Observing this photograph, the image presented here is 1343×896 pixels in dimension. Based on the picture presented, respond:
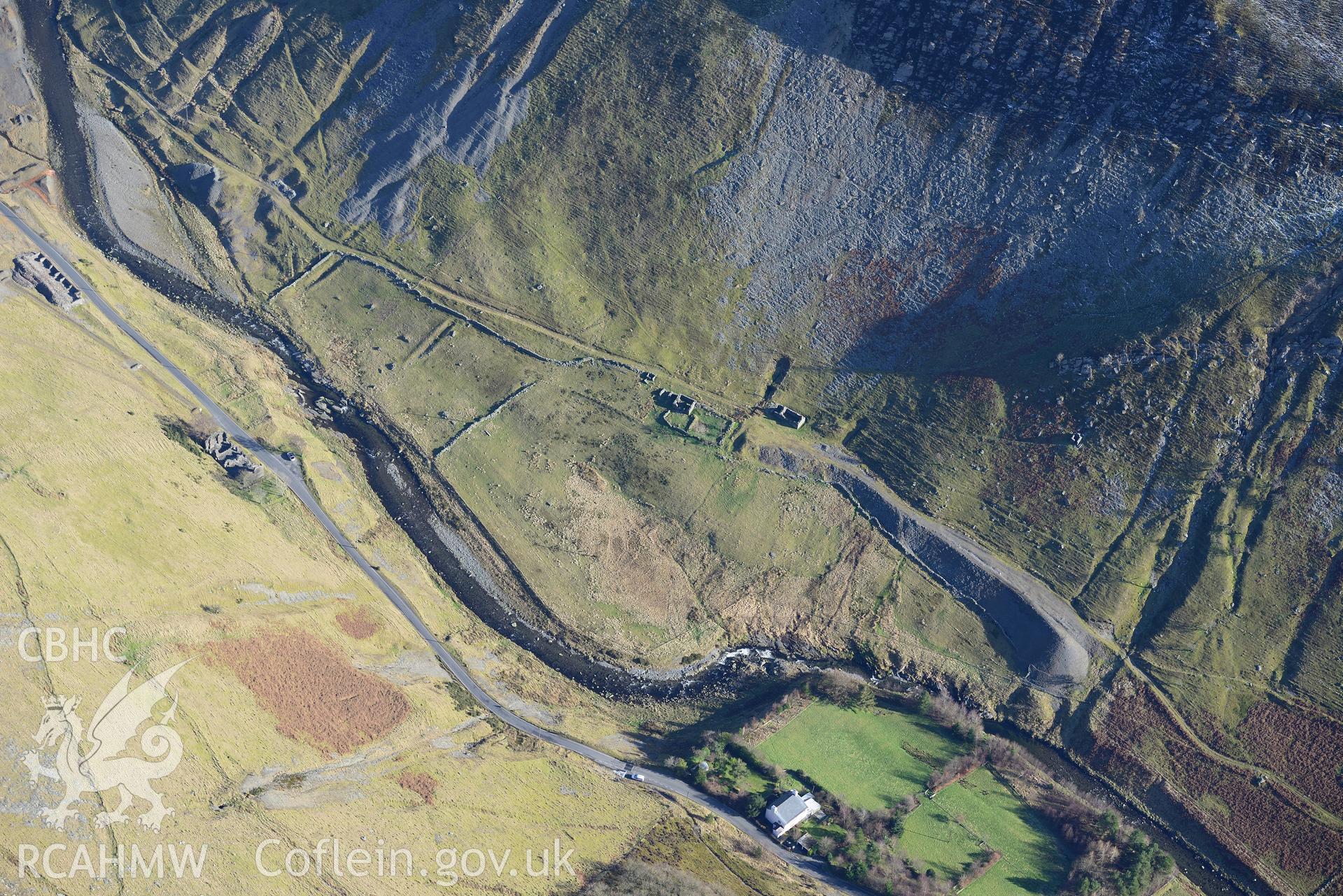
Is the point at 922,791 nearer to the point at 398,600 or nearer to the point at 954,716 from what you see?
the point at 954,716

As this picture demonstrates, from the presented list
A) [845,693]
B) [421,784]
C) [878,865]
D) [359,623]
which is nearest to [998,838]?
[878,865]

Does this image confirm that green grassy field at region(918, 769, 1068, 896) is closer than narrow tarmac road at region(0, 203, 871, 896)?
Yes

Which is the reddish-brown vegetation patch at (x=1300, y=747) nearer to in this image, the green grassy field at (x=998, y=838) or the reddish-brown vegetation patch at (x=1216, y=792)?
the reddish-brown vegetation patch at (x=1216, y=792)

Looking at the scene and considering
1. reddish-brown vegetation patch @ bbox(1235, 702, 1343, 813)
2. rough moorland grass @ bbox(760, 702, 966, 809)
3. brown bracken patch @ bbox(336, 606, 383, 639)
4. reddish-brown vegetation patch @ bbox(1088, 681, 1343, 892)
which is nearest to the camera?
reddish-brown vegetation patch @ bbox(1088, 681, 1343, 892)

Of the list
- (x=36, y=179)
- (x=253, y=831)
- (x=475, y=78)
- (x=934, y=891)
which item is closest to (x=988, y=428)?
(x=934, y=891)

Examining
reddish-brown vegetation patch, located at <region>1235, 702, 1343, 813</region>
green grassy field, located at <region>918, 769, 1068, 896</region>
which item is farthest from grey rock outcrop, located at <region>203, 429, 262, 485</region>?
reddish-brown vegetation patch, located at <region>1235, 702, 1343, 813</region>

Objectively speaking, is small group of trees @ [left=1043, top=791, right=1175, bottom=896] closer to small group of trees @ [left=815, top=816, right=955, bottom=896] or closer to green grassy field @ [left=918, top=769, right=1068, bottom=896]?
green grassy field @ [left=918, top=769, right=1068, bottom=896]
